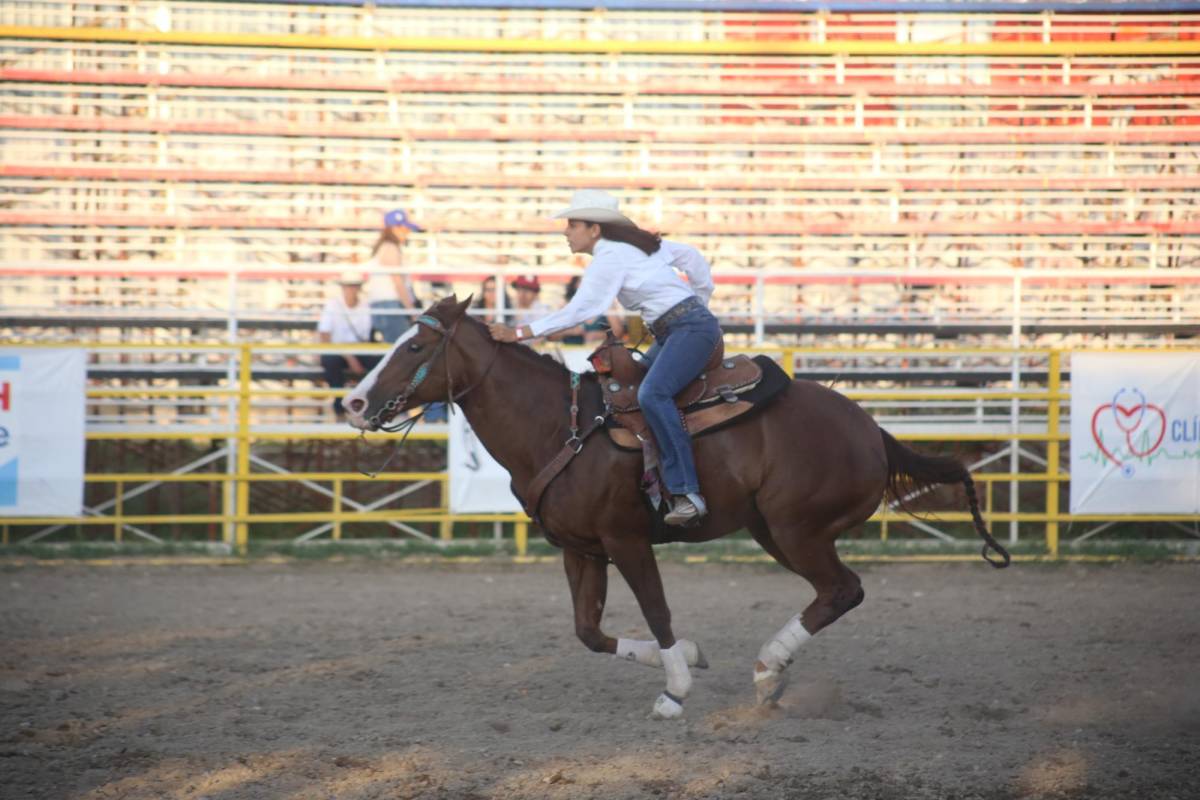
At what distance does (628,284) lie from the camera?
5500mm

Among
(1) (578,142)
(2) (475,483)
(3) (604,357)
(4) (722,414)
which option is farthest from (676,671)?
(1) (578,142)

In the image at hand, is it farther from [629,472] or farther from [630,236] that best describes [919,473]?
[630,236]

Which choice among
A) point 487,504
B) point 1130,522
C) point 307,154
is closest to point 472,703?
point 487,504

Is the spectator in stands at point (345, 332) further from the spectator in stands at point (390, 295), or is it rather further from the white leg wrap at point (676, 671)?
the white leg wrap at point (676, 671)

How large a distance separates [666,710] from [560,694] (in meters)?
0.67

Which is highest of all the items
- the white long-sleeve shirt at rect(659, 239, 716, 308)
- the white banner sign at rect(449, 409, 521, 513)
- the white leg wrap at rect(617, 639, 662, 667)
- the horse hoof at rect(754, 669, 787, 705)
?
the white long-sleeve shirt at rect(659, 239, 716, 308)

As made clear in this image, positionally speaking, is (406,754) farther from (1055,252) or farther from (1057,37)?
(1057,37)

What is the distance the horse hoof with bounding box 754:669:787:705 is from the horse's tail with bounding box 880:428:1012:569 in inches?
44.0

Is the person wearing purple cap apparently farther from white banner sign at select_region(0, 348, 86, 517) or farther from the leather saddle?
the leather saddle

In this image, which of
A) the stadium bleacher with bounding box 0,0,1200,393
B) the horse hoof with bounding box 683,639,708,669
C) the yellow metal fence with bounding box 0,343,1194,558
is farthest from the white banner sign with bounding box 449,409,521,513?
the stadium bleacher with bounding box 0,0,1200,393

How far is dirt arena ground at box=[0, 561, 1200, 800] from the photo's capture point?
4438 millimetres

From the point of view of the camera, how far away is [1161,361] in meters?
9.58

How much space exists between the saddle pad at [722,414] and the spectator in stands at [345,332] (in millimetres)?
5501

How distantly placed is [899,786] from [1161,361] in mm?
6358
